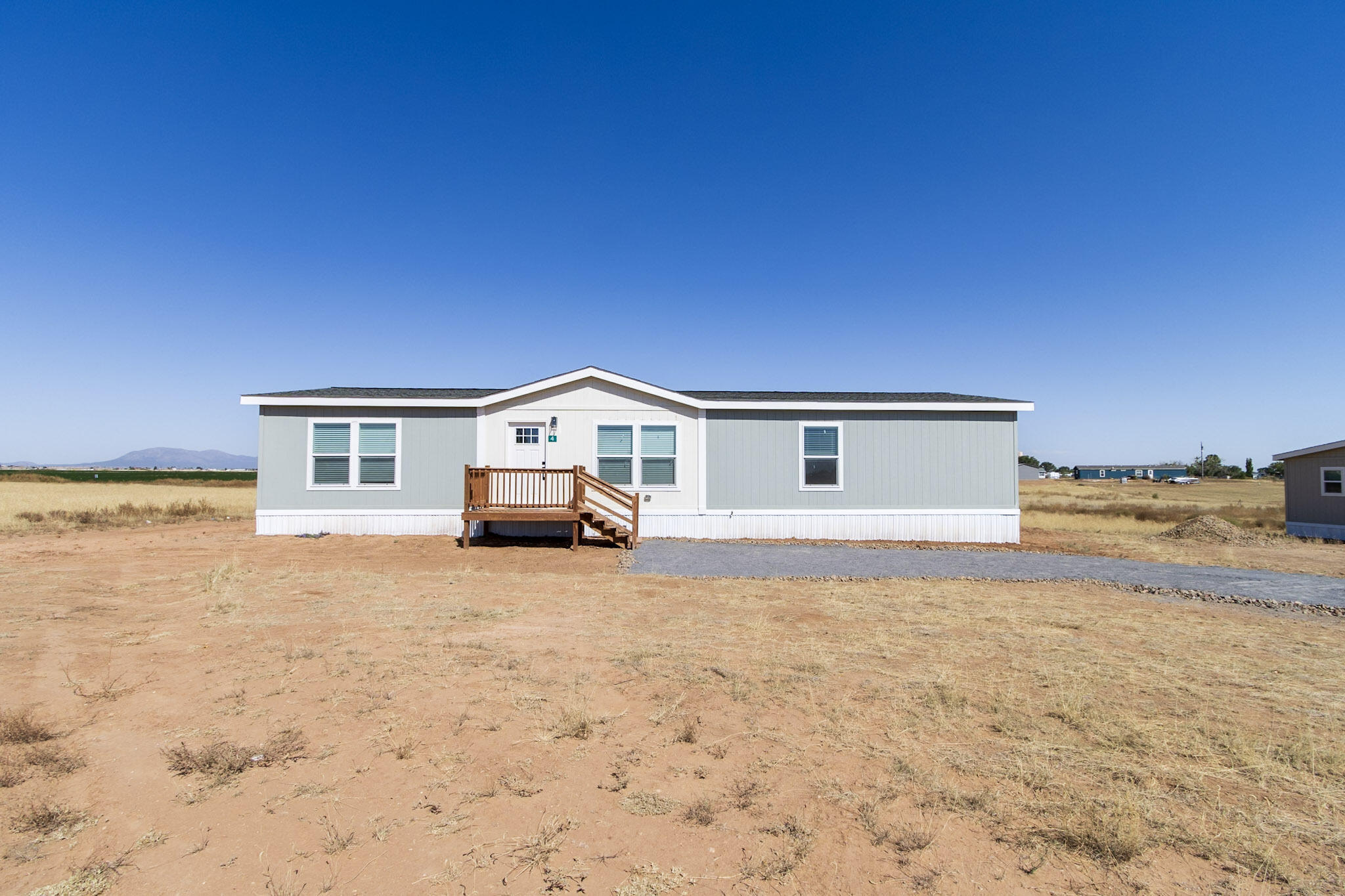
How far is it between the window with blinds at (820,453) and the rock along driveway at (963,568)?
1849 mm

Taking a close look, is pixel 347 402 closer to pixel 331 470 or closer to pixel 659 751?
pixel 331 470

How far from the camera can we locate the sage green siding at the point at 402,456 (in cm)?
1360

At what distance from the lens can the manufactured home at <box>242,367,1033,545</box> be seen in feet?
44.6

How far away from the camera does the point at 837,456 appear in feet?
47.3

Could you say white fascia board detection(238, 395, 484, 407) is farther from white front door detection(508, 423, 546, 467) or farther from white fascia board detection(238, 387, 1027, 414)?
white front door detection(508, 423, 546, 467)

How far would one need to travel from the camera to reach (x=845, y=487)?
1438 cm

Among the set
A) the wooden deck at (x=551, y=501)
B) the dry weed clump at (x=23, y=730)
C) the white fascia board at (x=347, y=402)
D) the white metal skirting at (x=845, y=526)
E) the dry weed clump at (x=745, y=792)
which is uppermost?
the white fascia board at (x=347, y=402)

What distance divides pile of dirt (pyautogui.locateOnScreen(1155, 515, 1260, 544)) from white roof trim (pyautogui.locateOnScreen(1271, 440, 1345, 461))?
3778mm

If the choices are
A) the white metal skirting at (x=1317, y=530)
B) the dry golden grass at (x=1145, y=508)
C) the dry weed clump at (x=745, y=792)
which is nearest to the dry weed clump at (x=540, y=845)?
the dry weed clump at (x=745, y=792)

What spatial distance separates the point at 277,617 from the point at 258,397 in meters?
8.68

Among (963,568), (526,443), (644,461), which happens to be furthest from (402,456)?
(963,568)

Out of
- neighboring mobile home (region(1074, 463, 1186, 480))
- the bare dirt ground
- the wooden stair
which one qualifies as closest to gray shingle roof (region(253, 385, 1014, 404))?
the wooden stair

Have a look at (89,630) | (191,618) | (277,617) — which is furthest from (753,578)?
(89,630)

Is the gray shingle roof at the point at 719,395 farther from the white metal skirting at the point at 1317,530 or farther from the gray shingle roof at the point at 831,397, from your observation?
the white metal skirting at the point at 1317,530
